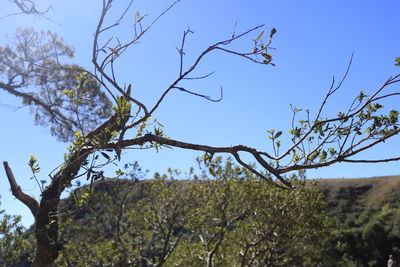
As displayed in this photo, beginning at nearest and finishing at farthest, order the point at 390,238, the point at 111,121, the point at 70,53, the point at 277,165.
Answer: the point at 277,165 → the point at 111,121 → the point at 70,53 → the point at 390,238

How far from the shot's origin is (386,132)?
9.07 feet

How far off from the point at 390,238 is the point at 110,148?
26.1 meters

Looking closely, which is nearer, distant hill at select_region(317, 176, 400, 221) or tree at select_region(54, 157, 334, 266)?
tree at select_region(54, 157, 334, 266)

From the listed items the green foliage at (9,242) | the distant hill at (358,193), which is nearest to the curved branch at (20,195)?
the green foliage at (9,242)

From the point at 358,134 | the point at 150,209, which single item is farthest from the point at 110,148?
the point at 150,209

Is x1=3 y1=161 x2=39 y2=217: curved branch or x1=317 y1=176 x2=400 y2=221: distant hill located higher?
x1=317 y1=176 x2=400 y2=221: distant hill

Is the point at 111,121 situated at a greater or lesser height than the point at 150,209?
lesser

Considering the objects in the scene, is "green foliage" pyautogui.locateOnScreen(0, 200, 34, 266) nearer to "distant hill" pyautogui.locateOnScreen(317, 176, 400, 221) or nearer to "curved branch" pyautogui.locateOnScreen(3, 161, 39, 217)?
"curved branch" pyautogui.locateOnScreen(3, 161, 39, 217)

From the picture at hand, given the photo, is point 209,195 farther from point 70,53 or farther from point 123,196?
point 70,53

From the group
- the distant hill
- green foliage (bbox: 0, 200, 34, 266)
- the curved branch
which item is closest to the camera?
the curved branch

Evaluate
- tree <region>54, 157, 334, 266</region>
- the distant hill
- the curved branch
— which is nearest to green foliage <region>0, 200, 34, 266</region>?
tree <region>54, 157, 334, 266</region>

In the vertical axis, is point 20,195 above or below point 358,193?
below

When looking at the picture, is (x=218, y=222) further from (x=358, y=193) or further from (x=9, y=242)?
(x=358, y=193)

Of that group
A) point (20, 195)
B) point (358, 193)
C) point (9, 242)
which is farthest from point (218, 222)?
point (358, 193)
